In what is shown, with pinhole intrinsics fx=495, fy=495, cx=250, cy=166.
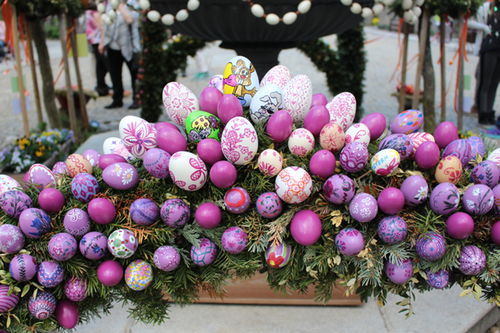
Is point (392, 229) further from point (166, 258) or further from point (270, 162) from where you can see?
point (166, 258)

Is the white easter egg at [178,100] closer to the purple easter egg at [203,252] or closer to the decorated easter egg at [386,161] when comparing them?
the purple easter egg at [203,252]

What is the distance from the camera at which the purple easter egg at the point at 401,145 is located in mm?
1162

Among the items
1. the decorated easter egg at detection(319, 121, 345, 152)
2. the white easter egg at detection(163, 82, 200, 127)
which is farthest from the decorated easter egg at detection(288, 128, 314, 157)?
the white easter egg at detection(163, 82, 200, 127)

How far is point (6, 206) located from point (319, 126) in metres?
0.77

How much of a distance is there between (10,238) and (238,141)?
1.87 feet

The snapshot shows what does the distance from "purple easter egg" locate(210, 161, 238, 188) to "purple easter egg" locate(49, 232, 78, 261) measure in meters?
0.36

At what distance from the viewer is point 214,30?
230cm

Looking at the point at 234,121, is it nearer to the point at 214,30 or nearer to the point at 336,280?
the point at 336,280

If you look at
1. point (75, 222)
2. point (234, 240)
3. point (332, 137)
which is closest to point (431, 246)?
point (332, 137)

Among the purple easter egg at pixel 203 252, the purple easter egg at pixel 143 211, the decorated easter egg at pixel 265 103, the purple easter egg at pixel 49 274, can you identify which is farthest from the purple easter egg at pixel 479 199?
the purple easter egg at pixel 49 274

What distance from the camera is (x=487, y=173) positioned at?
115 centimetres

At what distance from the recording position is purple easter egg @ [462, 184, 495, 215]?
109 centimetres

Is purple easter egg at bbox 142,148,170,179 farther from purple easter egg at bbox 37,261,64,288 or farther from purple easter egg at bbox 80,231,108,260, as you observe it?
purple easter egg at bbox 37,261,64,288

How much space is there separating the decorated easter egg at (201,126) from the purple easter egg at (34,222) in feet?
1.29
